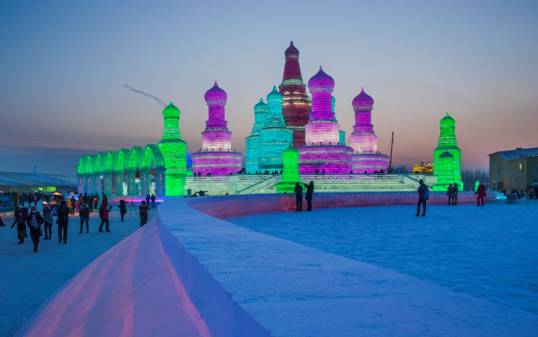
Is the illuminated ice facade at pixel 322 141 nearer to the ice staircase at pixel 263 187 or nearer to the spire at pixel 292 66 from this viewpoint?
the ice staircase at pixel 263 187

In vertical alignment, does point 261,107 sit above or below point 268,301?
above

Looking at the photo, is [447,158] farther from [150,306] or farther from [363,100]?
[150,306]

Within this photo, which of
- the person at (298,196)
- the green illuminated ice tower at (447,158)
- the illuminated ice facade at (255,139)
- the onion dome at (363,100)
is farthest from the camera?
the illuminated ice facade at (255,139)

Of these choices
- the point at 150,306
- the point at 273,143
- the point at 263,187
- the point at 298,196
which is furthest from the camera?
the point at 273,143

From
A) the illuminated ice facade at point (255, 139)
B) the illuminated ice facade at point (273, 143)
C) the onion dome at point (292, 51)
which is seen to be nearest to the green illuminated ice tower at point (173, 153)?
the illuminated ice facade at point (273, 143)

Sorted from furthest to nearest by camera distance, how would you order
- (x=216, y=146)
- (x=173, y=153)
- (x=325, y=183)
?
1. (x=216, y=146)
2. (x=173, y=153)
3. (x=325, y=183)

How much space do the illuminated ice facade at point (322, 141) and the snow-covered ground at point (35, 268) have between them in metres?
32.4

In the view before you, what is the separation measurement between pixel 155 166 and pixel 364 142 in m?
22.2

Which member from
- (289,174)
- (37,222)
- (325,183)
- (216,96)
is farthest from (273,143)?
(37,222)

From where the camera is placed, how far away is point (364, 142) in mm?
56562

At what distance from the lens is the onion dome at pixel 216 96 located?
5509 cm

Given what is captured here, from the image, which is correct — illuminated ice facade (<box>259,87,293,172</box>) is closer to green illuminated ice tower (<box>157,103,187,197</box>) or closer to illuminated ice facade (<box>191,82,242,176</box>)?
illuminated ice facade (<box>191,82,242,176</box>)

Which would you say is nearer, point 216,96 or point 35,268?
point 35,268

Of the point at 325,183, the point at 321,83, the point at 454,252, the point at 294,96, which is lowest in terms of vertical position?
the point at 454,252
